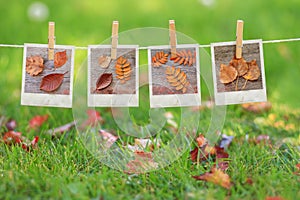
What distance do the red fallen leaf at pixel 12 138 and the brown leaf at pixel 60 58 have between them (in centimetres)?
35

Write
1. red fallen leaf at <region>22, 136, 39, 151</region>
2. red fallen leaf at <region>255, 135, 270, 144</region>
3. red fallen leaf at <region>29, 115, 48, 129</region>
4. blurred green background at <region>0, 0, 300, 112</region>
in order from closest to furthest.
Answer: red fallen leaf at <region>22, 136, 39, 151</region>
red fallen leaf at <region>255, 135, 270, 144</region>
red fallen leaf at <region>29, 115, 48, 129</region>
blurred green background at <region>0, 0, 300, 112</region>

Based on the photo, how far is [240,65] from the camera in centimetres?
173

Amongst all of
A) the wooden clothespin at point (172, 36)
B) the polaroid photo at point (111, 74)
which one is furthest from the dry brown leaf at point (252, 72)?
the polaroid photo at point (111, 74)

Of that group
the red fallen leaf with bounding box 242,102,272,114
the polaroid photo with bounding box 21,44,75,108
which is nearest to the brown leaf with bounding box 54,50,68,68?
the polaroid photo with bounding box 21,44,75,108

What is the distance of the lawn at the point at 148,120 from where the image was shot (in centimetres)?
152

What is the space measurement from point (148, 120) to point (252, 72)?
662 millimetres

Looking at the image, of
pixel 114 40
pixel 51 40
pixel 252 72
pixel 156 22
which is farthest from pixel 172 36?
pixel 156 22

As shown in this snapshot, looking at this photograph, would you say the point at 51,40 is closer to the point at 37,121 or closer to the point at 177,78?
the point at 177,78

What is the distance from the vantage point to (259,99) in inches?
68.4

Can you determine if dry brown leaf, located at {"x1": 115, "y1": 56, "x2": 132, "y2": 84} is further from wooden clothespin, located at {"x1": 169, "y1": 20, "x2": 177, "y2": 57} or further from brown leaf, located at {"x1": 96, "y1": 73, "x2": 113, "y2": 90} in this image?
wooden clothespin, located at {"x1": 169, "y1": 20, "x2": 177, "y2": 57}

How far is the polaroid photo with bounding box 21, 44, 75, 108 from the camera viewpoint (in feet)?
5.71

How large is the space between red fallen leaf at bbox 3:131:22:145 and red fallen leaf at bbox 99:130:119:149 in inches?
12.2

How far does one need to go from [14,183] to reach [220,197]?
1.96 ft

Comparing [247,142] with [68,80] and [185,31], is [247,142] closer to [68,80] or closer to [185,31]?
[68,80]
